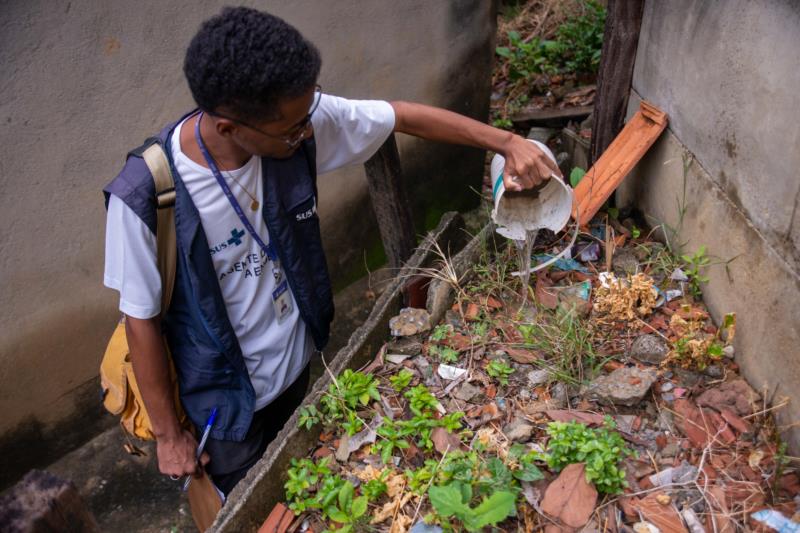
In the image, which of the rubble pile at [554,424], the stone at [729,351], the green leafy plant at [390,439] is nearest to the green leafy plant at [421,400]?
the rubble pile at [554,424]

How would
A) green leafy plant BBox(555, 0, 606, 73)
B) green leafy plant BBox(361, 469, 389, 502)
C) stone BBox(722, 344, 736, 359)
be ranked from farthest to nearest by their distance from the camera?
1. green leafy plant BBox(555, 0, 606, 73)
2. stone BBox(722, 344, 736, 359)
3. green leafy plant BBox(361, 469, 389, 502)

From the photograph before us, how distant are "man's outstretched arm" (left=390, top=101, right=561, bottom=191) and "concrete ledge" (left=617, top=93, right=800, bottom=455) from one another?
80 centimetres

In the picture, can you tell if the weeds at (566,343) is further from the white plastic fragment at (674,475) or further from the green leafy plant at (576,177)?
the green leafy plant at (576,177)

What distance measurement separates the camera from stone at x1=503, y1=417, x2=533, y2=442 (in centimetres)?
236

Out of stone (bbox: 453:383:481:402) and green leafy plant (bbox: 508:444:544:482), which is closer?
green leafy plant (bbox: 508:444:544:482)

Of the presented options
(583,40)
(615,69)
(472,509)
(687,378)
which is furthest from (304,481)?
(583,40)

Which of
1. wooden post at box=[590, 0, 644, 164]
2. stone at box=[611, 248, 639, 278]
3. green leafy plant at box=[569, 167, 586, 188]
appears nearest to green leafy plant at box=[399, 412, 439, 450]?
stone at box=[611, 248, 639, 278]

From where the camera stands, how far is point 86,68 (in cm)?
320

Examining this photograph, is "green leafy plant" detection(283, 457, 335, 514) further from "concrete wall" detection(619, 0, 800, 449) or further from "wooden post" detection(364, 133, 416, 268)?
"concrete wall" detection(619, 0, 800, 449)

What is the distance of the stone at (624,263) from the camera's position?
317cm

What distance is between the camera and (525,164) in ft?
7.94

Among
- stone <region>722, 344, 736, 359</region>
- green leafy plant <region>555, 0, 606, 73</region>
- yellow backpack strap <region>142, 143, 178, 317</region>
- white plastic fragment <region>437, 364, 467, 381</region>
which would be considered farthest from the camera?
green leafy plant <region>555, 0, 606, 73</region>

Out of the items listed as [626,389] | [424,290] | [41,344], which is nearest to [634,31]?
[424,290]

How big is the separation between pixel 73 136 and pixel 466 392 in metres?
2.34
